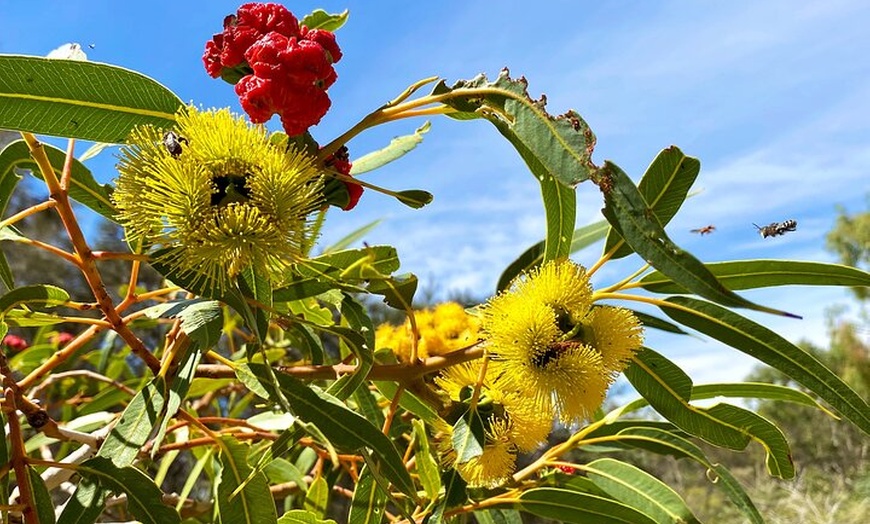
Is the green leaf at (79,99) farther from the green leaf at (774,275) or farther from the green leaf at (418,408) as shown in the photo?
the green leaf at (774,275)

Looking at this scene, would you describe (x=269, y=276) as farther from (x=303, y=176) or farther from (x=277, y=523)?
(x=277, y=523)

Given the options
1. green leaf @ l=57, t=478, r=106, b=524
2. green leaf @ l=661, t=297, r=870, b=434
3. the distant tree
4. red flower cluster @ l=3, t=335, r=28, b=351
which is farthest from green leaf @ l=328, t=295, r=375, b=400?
the distant tree

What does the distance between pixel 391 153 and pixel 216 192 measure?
0.39 metres

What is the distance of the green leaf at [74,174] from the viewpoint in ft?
2.74

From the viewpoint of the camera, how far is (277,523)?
819mm

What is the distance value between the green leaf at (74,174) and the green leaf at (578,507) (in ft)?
1.94

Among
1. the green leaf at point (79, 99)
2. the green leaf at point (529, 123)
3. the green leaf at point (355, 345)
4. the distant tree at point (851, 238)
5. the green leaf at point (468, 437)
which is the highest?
the distant tree at point (851, 238)

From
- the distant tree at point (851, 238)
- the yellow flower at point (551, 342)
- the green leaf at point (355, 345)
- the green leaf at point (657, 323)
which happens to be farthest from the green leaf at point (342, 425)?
the distant tree at point (851, 238)

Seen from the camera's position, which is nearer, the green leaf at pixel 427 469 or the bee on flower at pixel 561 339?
the bee on flower at pixel 561 339

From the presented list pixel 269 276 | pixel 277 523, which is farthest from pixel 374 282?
pixel 277 523

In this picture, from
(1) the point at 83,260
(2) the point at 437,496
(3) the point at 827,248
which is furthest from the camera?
(3) the point at 827,248

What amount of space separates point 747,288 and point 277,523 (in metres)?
0.60

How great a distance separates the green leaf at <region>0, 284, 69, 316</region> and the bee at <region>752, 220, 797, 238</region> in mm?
900

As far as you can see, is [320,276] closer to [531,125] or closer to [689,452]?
[531,125]
